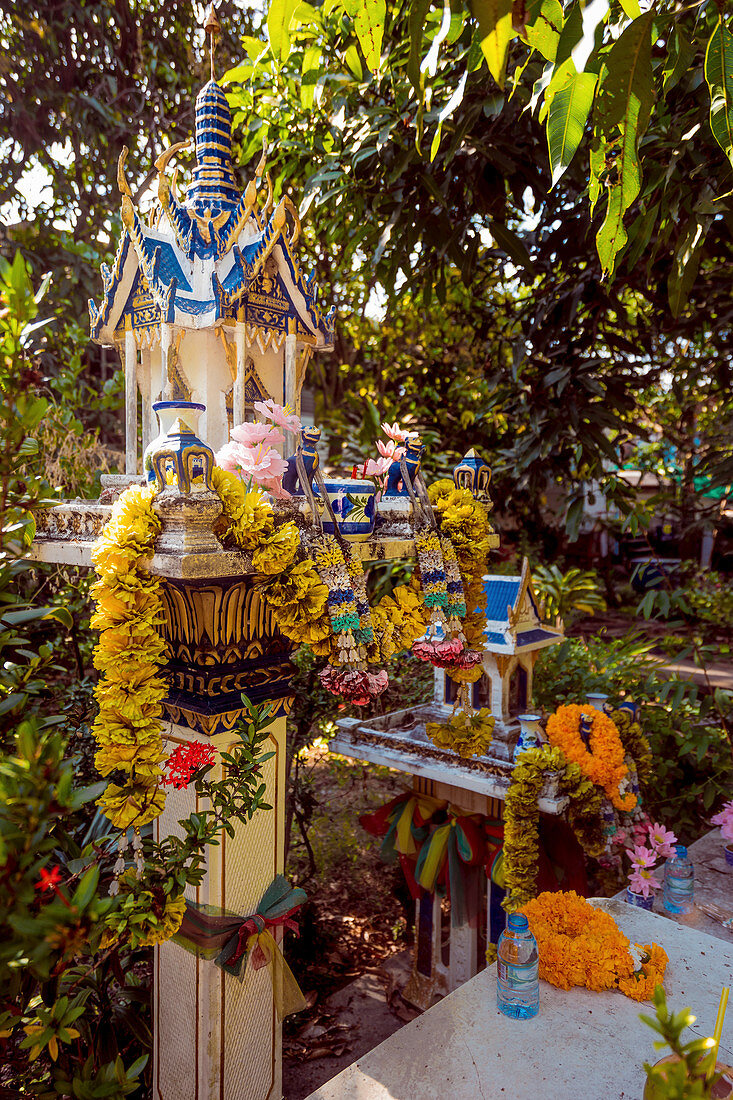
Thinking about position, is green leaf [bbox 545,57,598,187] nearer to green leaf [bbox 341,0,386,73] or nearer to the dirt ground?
green leaf [bbox 341,0,386,73]

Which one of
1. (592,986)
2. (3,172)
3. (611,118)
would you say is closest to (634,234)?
(611,118)

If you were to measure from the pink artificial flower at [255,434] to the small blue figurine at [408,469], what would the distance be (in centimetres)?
84

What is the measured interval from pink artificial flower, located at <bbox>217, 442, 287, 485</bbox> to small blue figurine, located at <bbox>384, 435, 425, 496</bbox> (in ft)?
2.71

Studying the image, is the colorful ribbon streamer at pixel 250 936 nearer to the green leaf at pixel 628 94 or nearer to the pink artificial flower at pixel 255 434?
the pink artificial flower at pixel 255 434

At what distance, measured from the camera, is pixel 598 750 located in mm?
3312

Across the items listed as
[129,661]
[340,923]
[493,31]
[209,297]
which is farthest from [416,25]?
[340,923]

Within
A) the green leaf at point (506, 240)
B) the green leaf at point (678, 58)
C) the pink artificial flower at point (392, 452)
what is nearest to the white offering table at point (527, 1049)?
the pink artificial flower at point (392, 452)

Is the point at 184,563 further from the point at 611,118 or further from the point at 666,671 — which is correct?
the point at 666,671

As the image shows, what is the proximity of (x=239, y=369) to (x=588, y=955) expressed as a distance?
265 centimetres

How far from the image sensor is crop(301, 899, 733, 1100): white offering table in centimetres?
194

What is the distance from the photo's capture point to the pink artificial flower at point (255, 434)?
2105 mm

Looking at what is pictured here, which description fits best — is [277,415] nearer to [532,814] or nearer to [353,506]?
[353,506]

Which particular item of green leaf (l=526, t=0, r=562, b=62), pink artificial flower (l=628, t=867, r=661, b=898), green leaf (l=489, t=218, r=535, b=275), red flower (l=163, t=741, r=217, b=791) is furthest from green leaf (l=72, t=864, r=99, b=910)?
green leaf (l=489, t=218, r=535, b=275)

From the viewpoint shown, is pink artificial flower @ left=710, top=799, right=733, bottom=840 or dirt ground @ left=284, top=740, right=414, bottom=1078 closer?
pink artificial flower @ left=710, top=799, right=733, bottom=840
